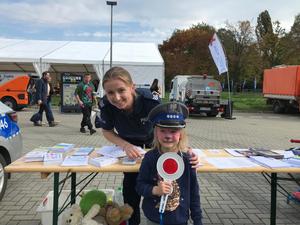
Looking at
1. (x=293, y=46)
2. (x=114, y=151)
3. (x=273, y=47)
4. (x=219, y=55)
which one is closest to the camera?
(x=114, y=151)

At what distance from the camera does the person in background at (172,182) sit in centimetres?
281

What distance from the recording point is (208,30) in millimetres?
64062

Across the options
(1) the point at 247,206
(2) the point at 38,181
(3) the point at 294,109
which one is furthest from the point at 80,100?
(3) the point at 294,109

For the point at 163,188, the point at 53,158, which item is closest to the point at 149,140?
the point at 53,158

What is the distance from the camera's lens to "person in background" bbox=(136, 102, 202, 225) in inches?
111

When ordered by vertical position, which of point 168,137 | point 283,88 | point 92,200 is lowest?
point 92,200

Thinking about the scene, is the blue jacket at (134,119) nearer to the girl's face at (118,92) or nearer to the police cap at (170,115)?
the girl's face at (118,92)

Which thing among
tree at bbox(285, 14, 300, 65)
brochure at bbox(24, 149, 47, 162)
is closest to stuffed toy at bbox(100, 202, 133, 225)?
brochure at bbox(24, 149, 47, 162)

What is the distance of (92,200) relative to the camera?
358 centimetres

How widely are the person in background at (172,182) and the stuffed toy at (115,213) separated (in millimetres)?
542

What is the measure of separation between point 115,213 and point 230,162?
115cm

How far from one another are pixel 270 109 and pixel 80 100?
58.3ft

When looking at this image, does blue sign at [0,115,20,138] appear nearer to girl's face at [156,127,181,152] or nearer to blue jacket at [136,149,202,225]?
blue jacket at [136,149,202,225]

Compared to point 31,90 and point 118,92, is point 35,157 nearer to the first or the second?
point 118,92
